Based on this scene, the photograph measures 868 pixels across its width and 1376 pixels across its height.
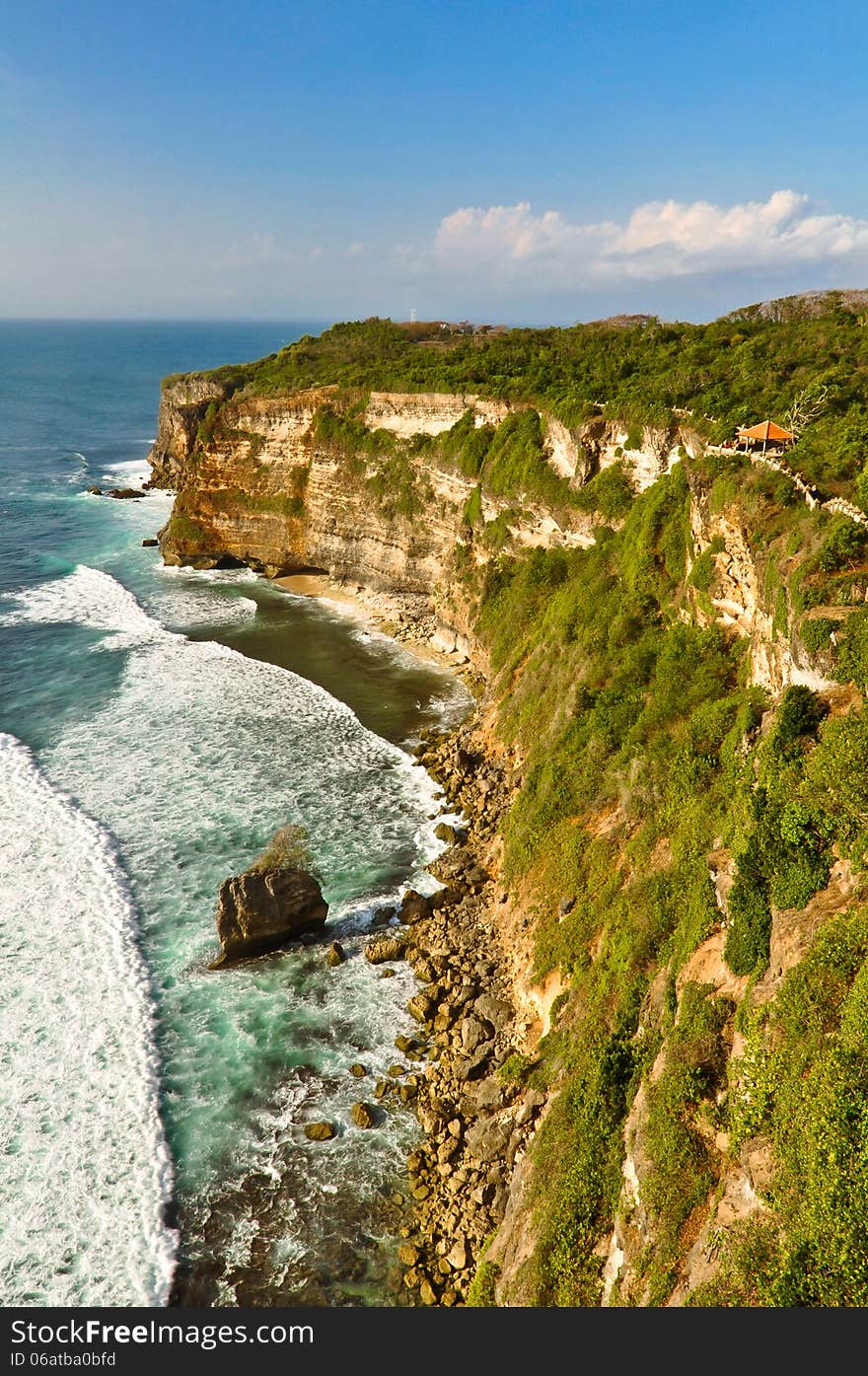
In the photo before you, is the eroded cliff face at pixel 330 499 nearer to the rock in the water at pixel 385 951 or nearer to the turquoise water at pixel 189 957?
the turquoise water at pixel 189 957

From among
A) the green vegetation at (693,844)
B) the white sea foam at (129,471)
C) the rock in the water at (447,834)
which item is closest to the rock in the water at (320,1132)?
the green vegetation at (693,844)

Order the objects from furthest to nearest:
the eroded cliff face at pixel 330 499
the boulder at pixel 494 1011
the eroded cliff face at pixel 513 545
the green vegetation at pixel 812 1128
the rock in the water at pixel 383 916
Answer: the eroded cliff face at pixel 330 499, the rock in the water at pixel 383 916, the boulder at pixel 494 1011, the eroded cliff face at pixel 513 545, the green vegetation at pixel 812 1128

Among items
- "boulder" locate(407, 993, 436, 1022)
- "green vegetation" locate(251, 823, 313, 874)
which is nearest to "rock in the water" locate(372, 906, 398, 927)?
"green vegetation" locate(251, 823, 313, 874)

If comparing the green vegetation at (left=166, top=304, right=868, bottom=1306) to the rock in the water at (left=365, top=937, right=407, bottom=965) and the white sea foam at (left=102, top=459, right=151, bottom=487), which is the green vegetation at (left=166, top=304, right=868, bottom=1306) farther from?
the white sea foam at (left=102, top=459, right=151, bottom=487)

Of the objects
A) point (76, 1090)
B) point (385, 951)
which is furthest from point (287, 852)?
point (76, 1090)

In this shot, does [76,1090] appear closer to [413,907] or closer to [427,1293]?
[427,1293]

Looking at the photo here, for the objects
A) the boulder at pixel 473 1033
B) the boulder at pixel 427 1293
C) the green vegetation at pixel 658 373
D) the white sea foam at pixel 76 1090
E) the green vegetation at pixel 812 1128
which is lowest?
the white sea foam at pixel 76 1090
